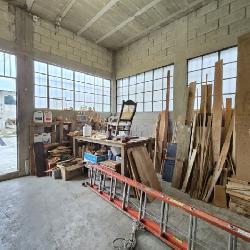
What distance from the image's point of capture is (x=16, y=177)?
403 centimetres

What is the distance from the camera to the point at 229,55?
12.2ft

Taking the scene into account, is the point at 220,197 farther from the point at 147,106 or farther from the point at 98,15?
the point at 98,15

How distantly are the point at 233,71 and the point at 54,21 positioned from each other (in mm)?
4662

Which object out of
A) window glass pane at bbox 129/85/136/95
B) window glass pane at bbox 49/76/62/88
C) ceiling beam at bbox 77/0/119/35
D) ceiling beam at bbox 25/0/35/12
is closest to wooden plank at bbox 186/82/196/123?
window glass pane at bbox 129/85/136/95

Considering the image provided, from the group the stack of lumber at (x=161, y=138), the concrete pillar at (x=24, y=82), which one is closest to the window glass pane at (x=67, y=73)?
the concrete pillar at (x=24, y=82)

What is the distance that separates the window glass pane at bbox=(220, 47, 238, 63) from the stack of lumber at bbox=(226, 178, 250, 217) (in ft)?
8.43

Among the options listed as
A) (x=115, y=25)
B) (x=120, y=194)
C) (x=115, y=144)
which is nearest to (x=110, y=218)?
(x=120, y=194)

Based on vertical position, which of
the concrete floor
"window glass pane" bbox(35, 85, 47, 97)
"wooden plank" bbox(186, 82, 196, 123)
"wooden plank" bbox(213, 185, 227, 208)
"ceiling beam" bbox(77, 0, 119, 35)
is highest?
"ceiling beam" bbox(77, 0, 119, 35)

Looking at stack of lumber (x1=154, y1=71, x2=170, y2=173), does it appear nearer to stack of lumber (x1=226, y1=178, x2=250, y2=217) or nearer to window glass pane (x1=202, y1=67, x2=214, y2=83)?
window glass pane (x1=202, y1=67, x2=214, y2=83)

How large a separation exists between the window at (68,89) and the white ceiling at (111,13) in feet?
4.17

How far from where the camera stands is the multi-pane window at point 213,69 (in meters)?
3.71

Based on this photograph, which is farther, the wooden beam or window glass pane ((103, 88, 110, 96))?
window glass pane ((103, 88, 110, 96))

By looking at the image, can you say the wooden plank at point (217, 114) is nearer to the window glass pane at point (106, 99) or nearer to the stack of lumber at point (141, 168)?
the stack of lumber at point (141, 168)

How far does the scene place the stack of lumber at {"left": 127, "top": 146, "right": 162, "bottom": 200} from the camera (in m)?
2.97
